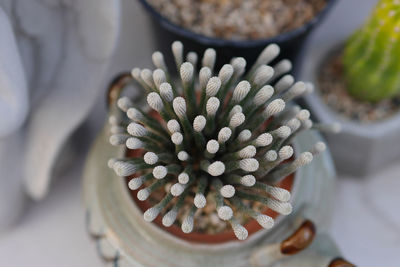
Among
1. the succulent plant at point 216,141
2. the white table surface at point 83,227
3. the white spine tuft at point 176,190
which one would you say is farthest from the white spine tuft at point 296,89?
the white table surface at point 83,227

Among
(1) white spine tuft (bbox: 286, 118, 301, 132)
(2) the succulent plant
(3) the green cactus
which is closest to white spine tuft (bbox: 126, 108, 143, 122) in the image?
(2) the succulent plant

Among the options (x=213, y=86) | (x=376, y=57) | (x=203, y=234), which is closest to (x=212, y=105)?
(x=213, y=86)

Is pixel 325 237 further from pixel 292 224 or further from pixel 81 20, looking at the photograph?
pixel 81 20

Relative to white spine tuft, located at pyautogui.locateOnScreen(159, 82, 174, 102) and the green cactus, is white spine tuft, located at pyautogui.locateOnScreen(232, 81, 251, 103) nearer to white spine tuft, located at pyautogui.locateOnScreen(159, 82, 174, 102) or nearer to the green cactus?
white spine tuft, located at pyautogui.locateOnScreen(159, 82, 174, 102)

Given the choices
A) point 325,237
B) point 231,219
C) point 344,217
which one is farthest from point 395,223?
point 231,219

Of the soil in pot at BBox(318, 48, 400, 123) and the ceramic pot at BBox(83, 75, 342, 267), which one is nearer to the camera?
the ceramic pot at BBox(83, 75, 342, 267)

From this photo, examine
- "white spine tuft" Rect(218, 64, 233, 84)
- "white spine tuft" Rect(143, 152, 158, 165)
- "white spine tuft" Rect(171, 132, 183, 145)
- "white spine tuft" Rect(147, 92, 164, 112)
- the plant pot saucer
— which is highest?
"white spine tuft" Rect(218, 64, 233, 84)

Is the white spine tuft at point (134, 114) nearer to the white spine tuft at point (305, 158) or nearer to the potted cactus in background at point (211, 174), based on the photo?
the potted cactus in background at point (211, 174)

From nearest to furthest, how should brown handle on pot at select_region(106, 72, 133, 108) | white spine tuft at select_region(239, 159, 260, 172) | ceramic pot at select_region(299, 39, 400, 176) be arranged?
white spine tuft at select_region(239, 159, 260, 172), brown handle on pot at select_region(106, 72, 133, 108), ceramic pot at select_region(299, 39, 400, 176)

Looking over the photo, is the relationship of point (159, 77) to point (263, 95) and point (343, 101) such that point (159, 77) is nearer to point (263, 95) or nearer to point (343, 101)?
point (263, 95)
